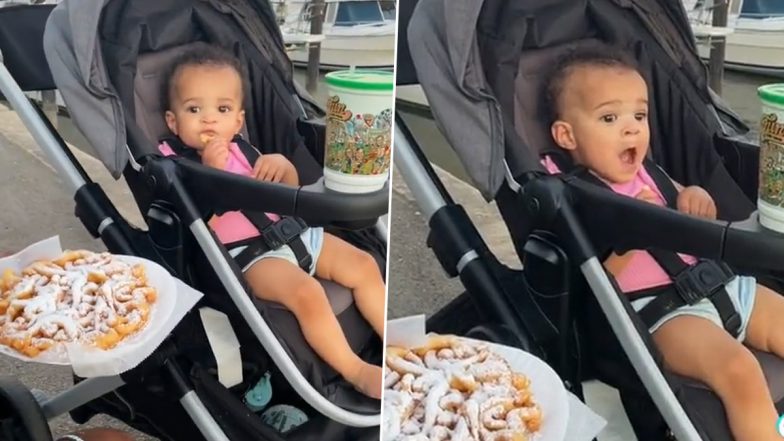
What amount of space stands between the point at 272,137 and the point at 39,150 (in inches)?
12.4

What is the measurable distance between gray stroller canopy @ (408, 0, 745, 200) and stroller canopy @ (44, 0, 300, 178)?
0.98 feet

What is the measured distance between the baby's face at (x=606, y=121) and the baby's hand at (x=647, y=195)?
0.02 m

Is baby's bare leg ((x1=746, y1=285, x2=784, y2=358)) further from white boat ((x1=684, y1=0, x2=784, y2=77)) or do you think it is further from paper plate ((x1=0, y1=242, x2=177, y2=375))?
paper plate ((x1=0, y1=242, x2=177, y2=375))

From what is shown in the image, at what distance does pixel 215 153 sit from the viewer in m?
1.14

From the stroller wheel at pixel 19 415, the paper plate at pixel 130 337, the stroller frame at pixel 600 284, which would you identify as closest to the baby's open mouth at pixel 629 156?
the stroller frame at pixel 600 284

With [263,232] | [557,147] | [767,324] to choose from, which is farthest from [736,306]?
[263,232]

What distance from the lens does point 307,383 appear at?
3.93 ft

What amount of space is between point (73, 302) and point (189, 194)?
0.69ft

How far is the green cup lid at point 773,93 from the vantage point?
87 cm

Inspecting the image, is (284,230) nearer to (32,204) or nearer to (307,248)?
(307,248)

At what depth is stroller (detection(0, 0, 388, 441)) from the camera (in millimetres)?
1106

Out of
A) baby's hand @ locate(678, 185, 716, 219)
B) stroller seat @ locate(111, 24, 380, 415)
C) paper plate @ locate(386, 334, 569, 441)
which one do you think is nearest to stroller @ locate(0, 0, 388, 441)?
stroller seat @ locate(111, 24, 380, 415)

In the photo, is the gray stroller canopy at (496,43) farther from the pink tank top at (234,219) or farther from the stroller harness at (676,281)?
the pink tank top at (234,219)

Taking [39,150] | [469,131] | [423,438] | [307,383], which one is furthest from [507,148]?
[39,150]
